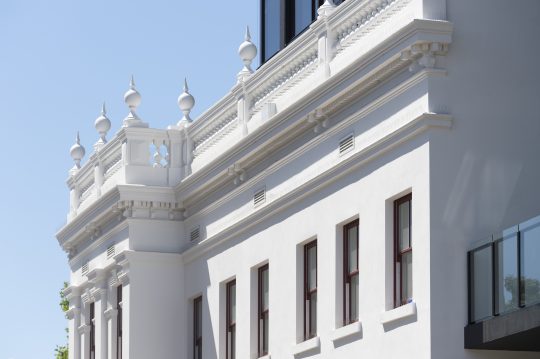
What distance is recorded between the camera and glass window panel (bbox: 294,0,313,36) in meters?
38.3

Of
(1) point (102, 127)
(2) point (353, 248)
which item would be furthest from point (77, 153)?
(2) point (353, 248)

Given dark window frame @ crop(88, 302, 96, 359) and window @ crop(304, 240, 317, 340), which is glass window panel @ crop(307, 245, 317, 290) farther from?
dark window frame @ crop(88, 302, 96, 359)

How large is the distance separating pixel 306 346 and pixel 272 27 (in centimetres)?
1140

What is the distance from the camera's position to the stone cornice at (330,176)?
28078 millimetres

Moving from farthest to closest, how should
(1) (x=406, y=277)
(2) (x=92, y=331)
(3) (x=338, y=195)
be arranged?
(2) (x=92, y=331) → (3) (x=338, y=195) → (1) (x=406, y=277)

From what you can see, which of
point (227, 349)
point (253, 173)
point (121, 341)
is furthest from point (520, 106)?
point (121, 341)

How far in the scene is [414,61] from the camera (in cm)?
2848

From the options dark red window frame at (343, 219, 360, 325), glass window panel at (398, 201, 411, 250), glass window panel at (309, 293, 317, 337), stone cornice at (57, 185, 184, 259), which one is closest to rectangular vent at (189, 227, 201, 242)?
stone cornice at (57, 185, 184, 259)

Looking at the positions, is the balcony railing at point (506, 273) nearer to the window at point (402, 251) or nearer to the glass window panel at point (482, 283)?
the glass window panel at point (482, 283)

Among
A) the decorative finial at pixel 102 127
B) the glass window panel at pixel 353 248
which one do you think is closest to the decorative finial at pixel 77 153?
the decorative finial at pixel 102 127

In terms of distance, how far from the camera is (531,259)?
26609 mm

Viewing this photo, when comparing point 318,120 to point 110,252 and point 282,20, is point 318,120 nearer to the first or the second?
point 282,20

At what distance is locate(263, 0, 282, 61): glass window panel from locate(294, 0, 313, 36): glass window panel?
3.01 ft

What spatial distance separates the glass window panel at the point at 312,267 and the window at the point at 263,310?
2.17 m
